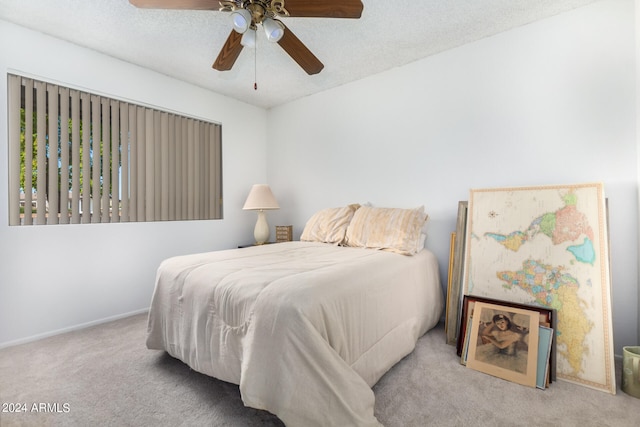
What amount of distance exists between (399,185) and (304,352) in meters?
2.11

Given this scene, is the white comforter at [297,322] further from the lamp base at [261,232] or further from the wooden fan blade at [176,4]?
the wooden fan blade at [176,4]

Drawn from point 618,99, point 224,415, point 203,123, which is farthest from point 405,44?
point 224,415

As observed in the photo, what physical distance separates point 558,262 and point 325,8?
2101mm

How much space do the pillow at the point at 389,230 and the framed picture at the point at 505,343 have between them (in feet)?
2.21

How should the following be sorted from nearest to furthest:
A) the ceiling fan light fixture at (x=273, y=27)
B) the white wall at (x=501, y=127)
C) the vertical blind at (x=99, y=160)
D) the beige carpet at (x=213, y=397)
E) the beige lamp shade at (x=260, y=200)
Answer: the beige carpet at (x=213, y=397) → the ceiling fan light fixture at (x=273, y=27) → the white wall at (x=501, y=127) → the vertical blind at (x=99, y=160) → the beige lamp shade at (x=260, y=200)

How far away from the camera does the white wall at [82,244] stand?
7.45 ft

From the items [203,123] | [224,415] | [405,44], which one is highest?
[405,44]

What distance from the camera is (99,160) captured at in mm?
2711

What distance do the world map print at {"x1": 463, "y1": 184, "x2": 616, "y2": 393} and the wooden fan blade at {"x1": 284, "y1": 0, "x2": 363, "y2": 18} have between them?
161 centimetres

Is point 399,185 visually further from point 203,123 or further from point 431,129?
point 203,123

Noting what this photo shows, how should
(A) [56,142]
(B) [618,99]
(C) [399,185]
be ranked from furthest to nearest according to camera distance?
(C) [399,185]
(A) [56,142]
(B) [618,99]

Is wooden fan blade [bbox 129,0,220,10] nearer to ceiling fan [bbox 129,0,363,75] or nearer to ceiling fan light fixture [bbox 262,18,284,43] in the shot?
ceiling fan [bbox 129,0,363,75]

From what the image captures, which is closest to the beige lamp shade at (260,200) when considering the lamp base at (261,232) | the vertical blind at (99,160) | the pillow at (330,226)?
the lamp base at (261,232)

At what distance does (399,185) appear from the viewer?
2932 mm
